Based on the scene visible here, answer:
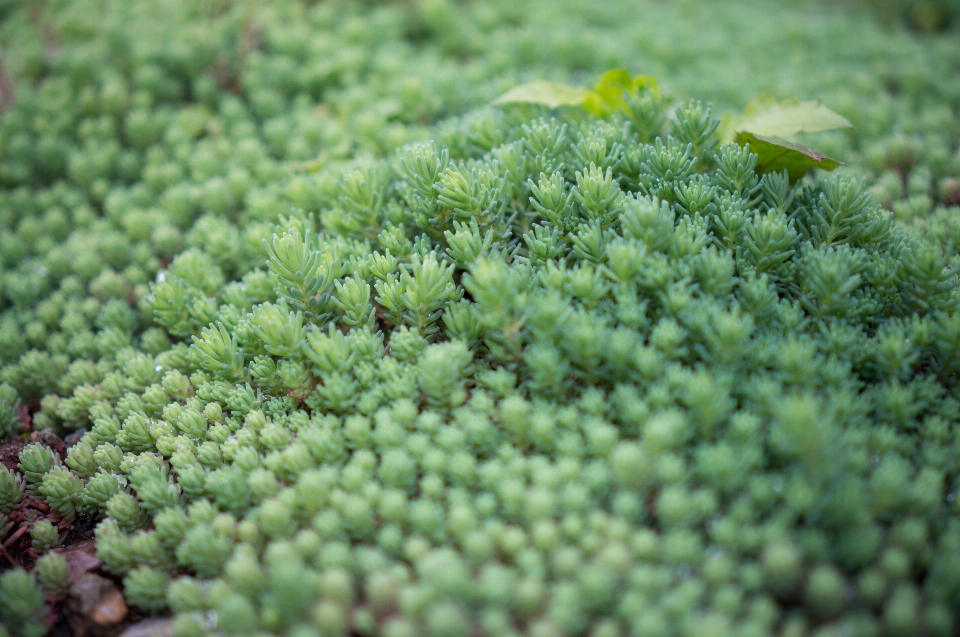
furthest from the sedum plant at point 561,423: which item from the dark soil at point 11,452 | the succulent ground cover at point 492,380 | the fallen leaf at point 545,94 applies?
the fallen leaf at point 545,94

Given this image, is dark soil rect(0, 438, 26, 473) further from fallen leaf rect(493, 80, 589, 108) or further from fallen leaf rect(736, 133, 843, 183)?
fallen leaf rect(736, 133, 843, 183)

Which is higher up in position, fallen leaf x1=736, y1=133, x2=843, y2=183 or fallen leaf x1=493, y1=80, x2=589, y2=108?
fallen leaf x1=493, y1=80, x2=589, y2=108

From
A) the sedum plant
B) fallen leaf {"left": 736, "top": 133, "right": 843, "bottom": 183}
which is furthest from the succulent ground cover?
fallen leaf {"left": 736, "top": 133, "right": 843, "bottom": 183}

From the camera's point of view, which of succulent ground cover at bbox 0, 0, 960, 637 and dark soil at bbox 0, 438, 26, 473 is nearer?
succulent ground cover at bbox 0, 0, 960, 637

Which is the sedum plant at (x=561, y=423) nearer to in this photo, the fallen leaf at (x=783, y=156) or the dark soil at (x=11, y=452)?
the fallen leaf at (x=783, y=156)

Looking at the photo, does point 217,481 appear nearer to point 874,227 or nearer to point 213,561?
point 213,561

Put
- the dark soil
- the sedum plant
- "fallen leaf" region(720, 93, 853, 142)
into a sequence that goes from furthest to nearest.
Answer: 1. "fallen leaf" region(720, 93, 853, 142)
2. the dark soil
3. the sedum plant

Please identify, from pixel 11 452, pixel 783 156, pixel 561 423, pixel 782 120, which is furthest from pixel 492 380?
pixel 11 452

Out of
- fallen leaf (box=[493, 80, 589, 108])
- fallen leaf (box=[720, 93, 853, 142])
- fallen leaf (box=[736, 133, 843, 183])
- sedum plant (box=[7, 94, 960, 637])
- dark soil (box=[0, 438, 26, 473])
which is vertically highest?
fallen leaf (box=[493, 80, 589, 108])
